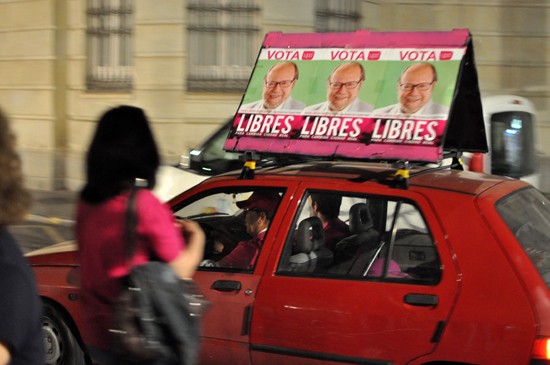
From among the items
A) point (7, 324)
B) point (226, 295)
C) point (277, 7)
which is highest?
point (277, 7)

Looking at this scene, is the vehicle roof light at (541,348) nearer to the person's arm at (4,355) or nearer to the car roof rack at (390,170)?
the car roof rack at (390,170)

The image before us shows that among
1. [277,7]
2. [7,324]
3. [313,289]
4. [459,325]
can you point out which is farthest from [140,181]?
[277,7]

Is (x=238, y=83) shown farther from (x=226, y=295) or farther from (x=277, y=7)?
(x=226, y=295)

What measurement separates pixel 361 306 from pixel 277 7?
10226mm

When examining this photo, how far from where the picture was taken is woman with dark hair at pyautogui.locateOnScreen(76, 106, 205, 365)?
329 cm

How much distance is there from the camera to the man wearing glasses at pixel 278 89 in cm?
512

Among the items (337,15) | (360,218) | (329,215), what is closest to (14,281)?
(360,218)

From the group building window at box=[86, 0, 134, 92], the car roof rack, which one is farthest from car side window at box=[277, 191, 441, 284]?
building window at box=[86, 0, 134, 92]

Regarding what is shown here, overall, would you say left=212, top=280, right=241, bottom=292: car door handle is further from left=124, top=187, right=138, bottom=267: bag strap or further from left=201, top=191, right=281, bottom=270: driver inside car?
left=124, top=187, right=138, bottom=267: bag strap

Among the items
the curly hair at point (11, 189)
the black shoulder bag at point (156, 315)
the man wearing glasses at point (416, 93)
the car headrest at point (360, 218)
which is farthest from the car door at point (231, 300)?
the curly hair at point (11, 189)

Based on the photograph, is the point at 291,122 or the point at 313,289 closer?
the point at 313,289

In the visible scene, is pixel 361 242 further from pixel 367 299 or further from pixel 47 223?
pixel 47 223

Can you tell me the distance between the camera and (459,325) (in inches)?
159

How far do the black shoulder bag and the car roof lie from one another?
5.32ft
